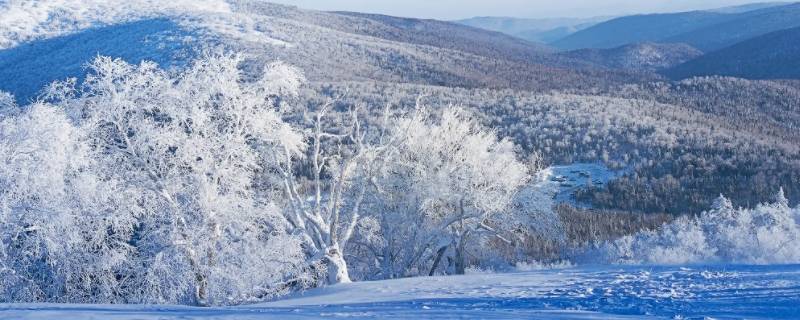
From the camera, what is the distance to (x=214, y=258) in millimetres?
14219

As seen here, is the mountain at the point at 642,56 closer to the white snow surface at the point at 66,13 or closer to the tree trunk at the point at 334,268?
the white snow surface at the point at 66,13

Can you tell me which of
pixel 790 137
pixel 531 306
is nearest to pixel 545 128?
pixel 790 137

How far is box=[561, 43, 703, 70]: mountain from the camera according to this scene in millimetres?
177450

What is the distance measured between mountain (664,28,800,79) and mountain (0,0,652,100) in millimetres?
19660

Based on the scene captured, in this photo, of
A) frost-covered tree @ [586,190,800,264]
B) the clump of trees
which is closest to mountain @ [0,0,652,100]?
frost-covered tree @ [586,190,800,264]

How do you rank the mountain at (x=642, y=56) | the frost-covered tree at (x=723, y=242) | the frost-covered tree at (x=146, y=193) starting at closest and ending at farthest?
1. the frost-covered tree at (x=146, y=193)
2. the frost-covered tree at (x=723, y=242)
3. the mountain at (x=642, y=56)

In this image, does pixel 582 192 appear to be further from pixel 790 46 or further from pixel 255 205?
pixel 790 46

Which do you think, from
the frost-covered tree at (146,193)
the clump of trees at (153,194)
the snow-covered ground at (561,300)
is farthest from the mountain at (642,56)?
the snow-covered ground at (561,300)

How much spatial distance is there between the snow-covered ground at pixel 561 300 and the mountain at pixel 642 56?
566 ft

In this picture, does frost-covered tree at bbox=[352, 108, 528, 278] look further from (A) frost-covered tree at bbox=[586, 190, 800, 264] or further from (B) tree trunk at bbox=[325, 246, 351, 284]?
(B) tree trunk at bbox=[325, 246, 351, 284]

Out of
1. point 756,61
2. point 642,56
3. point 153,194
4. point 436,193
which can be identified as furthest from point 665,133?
point 642,56

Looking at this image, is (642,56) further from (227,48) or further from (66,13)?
(66,13)

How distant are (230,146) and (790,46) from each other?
139696 mm

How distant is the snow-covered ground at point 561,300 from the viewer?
7941 millimetres
